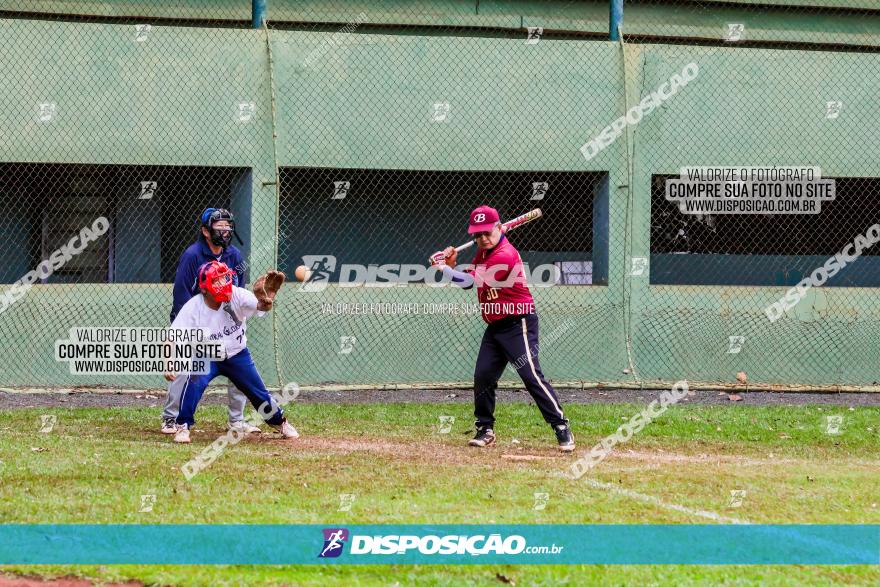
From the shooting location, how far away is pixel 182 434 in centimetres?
879

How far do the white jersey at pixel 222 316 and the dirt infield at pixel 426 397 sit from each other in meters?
3.15

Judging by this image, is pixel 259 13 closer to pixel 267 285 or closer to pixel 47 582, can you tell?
pixel 267 285

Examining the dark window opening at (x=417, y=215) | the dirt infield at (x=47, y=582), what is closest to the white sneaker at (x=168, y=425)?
the dirt infield at (x=47, y=582)

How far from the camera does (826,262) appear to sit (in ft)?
49.8

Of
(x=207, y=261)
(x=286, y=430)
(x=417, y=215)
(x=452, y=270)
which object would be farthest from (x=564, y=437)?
(x=417, y=215)

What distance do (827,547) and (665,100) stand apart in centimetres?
892

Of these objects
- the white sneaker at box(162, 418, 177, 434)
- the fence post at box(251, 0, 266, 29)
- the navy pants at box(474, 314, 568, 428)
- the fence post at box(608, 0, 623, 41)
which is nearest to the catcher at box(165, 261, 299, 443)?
the white sneaker at box(162, 418, 177, 434)

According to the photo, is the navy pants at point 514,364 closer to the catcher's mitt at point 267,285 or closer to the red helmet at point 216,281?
the catcher's mitt at point 267,285

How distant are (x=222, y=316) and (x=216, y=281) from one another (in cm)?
35

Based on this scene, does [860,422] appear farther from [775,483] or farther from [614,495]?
[614,495]

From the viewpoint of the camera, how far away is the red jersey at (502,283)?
8656mm

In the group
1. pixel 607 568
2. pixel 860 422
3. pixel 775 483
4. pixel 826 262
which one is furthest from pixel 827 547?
pixel 826 262

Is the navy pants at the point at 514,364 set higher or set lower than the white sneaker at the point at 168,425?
higher

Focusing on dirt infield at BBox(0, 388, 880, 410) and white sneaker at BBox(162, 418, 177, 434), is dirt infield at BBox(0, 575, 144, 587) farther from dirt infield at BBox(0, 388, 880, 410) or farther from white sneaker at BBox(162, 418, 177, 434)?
dirt infield at BBox(0, 388, 880, 410)
